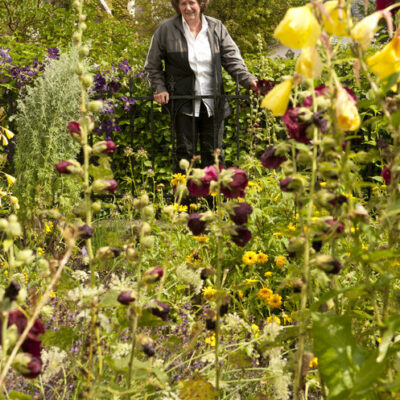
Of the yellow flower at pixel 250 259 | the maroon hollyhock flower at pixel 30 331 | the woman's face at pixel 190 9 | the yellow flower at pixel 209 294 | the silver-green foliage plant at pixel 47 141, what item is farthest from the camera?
the woman's face at pixel 190 9

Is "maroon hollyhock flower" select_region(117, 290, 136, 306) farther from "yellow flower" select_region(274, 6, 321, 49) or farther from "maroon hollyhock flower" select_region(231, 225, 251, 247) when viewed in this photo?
"yellow flower" select_region(274, 6, 321, 49)

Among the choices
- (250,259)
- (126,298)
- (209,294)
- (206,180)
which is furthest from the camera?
(250,259)

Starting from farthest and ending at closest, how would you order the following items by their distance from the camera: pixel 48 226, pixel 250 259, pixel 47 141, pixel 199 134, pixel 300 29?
pixel 199 134 → pixel 47 141 → pixel 48 226 → pixel 250 259 → pixel 300 29

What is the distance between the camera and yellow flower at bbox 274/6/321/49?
85 centimetres

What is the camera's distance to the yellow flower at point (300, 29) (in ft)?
2.80

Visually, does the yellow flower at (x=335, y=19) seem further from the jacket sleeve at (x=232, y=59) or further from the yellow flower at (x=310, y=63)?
A: the jacket sleeve at (x=232, y=59)

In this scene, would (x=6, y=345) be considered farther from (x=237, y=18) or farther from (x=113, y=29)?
(x=237, y=18)

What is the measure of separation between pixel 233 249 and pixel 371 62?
1.87m

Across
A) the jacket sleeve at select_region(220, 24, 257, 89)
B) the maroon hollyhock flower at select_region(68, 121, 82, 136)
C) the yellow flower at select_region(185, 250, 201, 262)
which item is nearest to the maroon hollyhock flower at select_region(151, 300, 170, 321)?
the maroon hollyhock flower at select_region(68, 121, 82, 136)

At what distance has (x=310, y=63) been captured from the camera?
0.90m

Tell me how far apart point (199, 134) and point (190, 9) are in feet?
3.43

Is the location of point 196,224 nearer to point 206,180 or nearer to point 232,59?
point 206,180

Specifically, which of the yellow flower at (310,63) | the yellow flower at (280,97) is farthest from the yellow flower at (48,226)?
the yellow flower at (310,63)

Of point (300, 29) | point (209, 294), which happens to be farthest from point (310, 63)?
point (209, 294)
